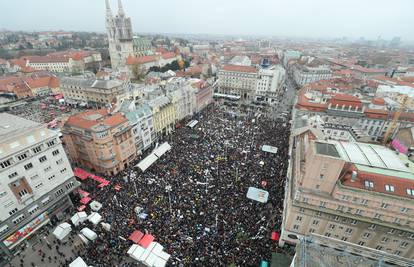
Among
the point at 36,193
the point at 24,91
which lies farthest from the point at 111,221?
the point at 24,91

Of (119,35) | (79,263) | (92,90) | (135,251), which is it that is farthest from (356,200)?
(119,35)

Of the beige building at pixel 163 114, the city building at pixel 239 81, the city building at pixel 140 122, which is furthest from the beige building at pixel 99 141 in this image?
the city building at pixel 239 81

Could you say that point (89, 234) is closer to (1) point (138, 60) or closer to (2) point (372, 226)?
(2) point (372, 226)

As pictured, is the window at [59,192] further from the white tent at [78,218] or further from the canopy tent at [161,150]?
the canopy tent at [161,150]

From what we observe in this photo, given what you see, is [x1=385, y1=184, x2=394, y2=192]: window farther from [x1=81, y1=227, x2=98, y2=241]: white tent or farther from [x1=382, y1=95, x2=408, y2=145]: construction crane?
[x1=382, y1=95, x2=408, y2=145]: construction crane

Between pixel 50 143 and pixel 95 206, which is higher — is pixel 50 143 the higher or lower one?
the higher one

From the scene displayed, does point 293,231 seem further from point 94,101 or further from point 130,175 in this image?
point 94,101

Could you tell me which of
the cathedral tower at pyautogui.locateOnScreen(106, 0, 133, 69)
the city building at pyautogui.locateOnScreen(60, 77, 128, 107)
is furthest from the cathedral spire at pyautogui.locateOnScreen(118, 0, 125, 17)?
the city building at pyautogui.locateOnScreen(60, 77, 128, 107)
